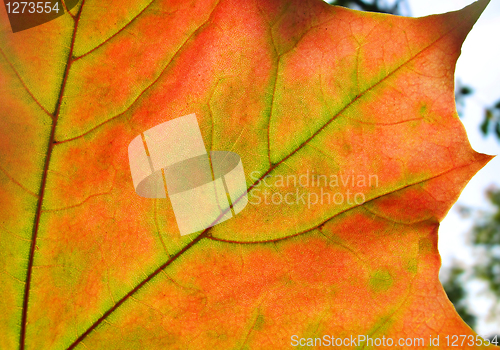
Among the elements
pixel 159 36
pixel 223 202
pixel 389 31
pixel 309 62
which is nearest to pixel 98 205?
pixel 223 202

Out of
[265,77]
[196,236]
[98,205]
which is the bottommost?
[196,236]

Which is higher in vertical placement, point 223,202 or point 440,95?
point 440,95

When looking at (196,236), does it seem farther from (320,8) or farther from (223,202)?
(320,8)
